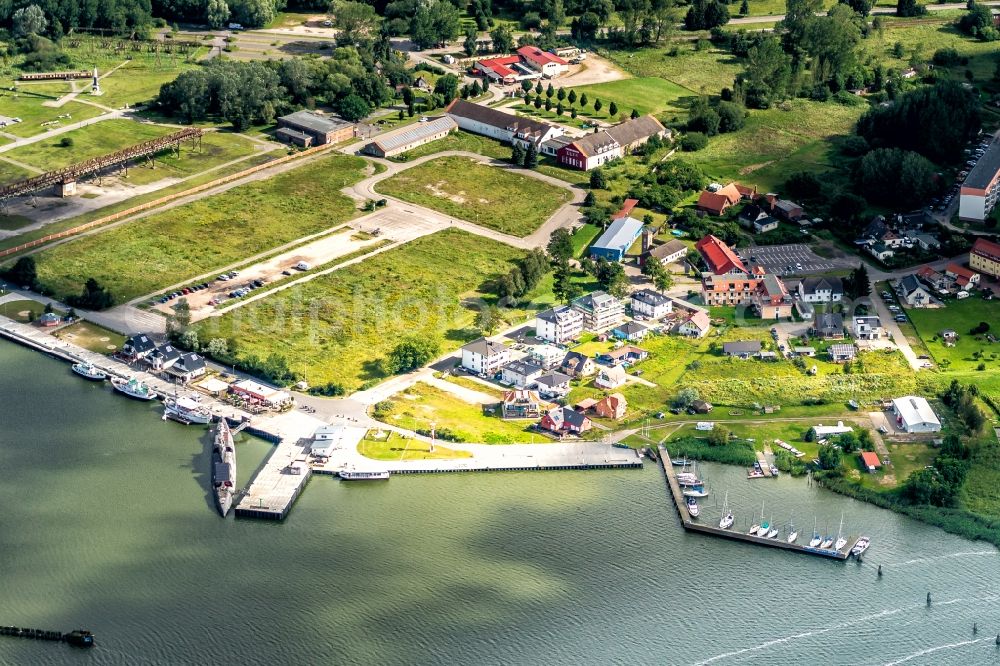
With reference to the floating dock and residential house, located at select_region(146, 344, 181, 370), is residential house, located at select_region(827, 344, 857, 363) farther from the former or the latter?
residential house, located at select_region(146, 344, 181, 370)

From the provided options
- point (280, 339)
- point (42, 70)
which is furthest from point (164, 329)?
point (42, 70)

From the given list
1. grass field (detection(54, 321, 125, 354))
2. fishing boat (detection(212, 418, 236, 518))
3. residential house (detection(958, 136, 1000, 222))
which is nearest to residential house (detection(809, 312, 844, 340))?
residential house (detection(958, 136, 1000, 222))

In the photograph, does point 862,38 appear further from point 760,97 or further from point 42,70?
point 42,70

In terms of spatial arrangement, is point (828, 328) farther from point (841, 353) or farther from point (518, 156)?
point (518, 156)

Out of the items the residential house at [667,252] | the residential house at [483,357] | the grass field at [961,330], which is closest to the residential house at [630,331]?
the residential house at [483,357]

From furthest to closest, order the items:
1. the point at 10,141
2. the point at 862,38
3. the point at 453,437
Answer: the point at 862,38, the point at 10,141, the point at 453,437

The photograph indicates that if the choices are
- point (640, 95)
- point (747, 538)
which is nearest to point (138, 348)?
point (747, 538)

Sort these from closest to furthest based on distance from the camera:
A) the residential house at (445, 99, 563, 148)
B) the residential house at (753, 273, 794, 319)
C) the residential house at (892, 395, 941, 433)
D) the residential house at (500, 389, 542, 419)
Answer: the residential house at (892, 395, 941, 433)
the residential house at (500, 389, 542, 419)
the residential house at (753, 273, 794, 319)
the residential house at (445, 99, 563, 148)
